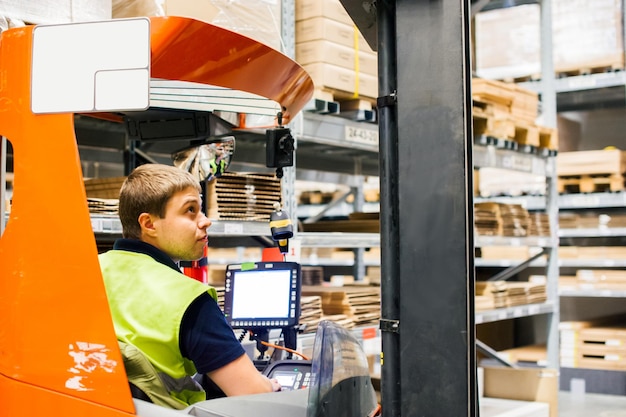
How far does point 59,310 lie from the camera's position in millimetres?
1962

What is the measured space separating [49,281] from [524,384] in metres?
5.36

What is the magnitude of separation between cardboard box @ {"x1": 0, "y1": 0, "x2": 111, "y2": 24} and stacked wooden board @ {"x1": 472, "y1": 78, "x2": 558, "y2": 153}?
356cm

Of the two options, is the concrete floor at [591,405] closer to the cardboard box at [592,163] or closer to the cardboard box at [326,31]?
the cardboard box at [592,163]

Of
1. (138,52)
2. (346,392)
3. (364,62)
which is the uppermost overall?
(364,62)

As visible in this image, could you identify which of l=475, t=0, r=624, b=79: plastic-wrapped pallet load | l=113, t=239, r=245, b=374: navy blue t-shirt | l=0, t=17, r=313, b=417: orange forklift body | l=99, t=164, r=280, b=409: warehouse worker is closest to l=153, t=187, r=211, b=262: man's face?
l=99, t=164, r=280, b=409: warehouse worker

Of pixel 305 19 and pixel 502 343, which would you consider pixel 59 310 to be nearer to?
pixel 305 19

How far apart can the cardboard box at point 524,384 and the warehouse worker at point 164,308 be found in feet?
15.1

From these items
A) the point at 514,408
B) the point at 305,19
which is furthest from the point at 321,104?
the point at 514,408

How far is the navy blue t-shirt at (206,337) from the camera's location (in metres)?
2.18

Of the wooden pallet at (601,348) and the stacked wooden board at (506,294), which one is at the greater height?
the stacked wooden board at (506,294)

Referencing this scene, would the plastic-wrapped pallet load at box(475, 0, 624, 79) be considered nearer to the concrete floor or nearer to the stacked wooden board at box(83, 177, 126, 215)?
the concrete floor

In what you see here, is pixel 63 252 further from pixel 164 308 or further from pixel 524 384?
pixel 524 384

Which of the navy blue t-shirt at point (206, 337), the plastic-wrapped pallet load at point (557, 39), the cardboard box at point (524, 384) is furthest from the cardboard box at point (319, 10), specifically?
the plastic-wrapped pallet load at point (557, 39)

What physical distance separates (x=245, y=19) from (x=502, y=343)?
211 inches
